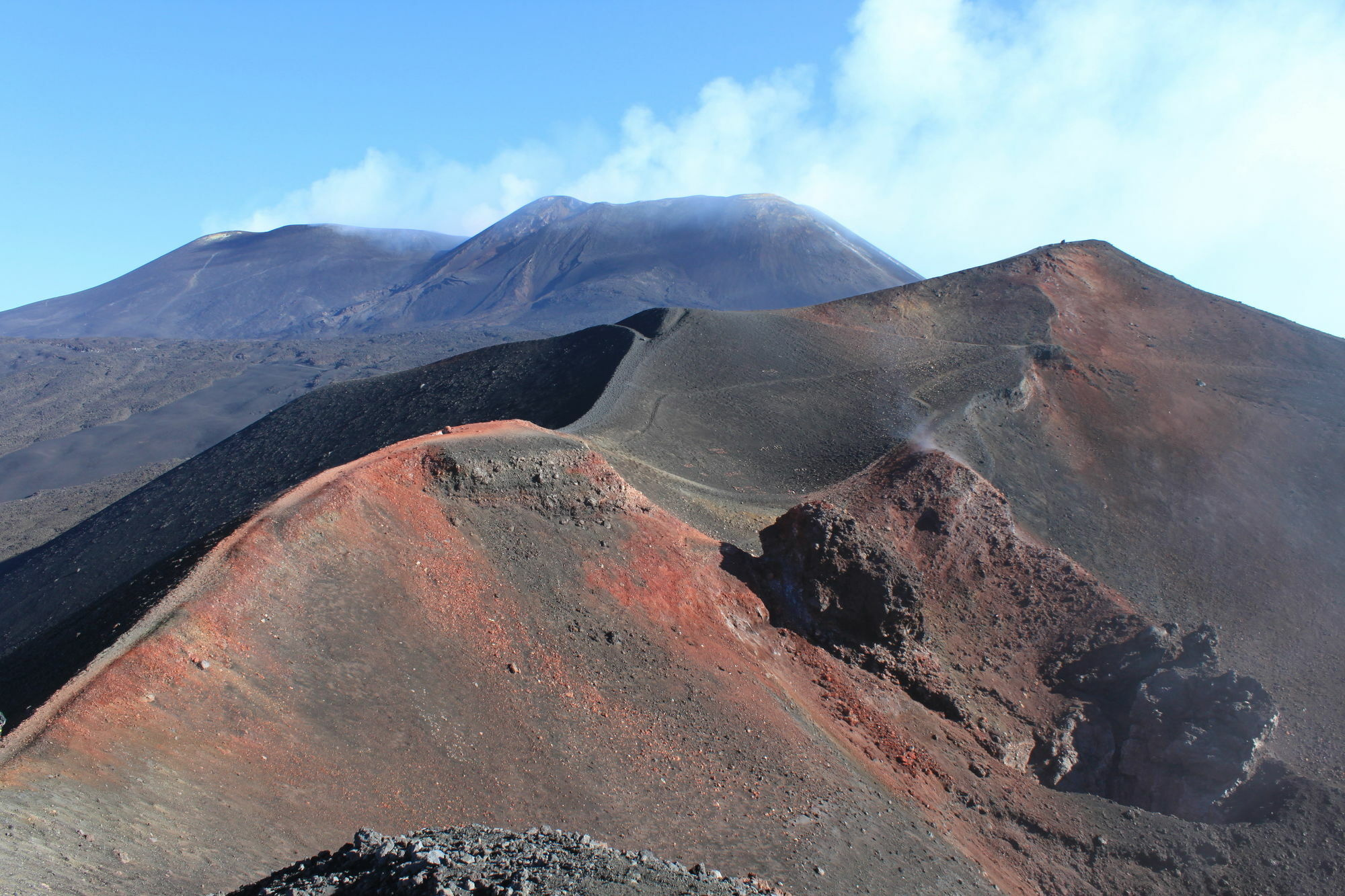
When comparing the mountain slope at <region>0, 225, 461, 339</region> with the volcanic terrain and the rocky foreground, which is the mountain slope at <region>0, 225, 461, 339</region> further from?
the rocky foreground

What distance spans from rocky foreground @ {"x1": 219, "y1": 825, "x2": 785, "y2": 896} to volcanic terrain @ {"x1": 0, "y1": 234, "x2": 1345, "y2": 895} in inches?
75.4

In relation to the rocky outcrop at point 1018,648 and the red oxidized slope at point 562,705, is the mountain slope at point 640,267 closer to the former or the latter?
the rocky outcrop at point 1018,648

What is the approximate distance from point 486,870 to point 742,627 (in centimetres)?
1097

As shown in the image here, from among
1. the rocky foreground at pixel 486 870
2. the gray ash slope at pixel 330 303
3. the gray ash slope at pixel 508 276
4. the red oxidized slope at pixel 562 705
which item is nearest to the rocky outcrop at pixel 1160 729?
the red oxidized slope at pixel 562 705

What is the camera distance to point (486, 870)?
7.43m

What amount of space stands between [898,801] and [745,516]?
32.1 ft

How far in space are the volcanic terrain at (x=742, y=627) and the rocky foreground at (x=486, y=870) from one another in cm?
191

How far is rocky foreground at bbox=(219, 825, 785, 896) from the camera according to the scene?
716 cm

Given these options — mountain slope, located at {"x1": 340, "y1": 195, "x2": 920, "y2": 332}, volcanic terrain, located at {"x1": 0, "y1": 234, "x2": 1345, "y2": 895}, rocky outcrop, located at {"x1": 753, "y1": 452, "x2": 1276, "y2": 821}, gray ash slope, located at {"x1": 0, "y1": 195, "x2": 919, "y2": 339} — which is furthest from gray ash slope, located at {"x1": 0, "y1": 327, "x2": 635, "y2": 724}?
mountain slope, located at {"x1": 340, "y1": 195, "x2": 920, "y2": 332}

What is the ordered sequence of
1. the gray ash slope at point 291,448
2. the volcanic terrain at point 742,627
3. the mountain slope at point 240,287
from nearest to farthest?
the volcanic terrain at point 742,627 < the gray ash slope at point 291,448 < the mountain slope at point 240,287

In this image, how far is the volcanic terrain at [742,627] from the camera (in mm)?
11625

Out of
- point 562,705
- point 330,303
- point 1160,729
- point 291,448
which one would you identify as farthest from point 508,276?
point 562,705

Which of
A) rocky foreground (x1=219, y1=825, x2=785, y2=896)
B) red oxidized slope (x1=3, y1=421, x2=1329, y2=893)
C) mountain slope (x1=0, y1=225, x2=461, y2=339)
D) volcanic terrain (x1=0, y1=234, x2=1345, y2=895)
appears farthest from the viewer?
mountain slope (x1=0, y1=225, x2=461, y2=339)

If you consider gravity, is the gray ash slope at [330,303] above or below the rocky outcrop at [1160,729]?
above
